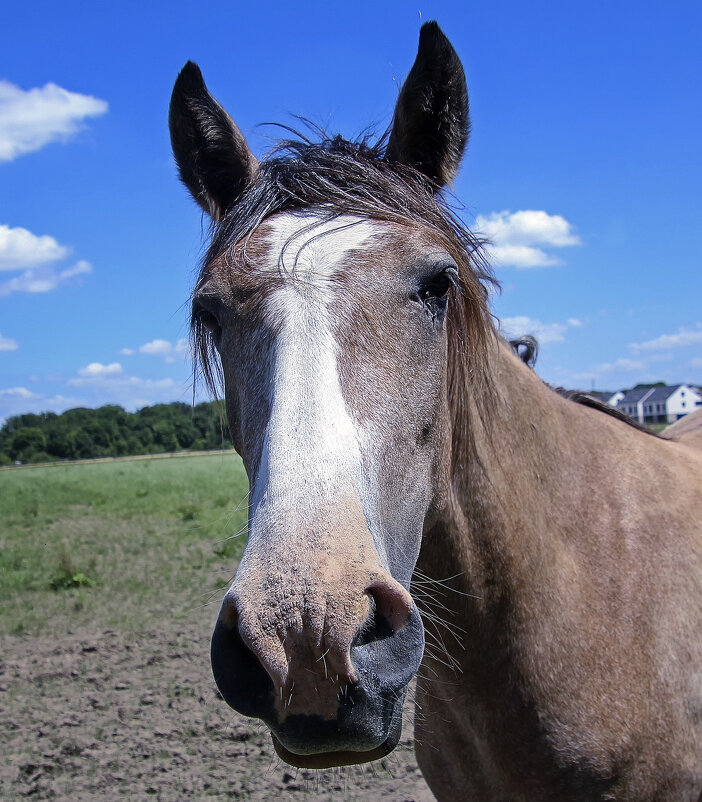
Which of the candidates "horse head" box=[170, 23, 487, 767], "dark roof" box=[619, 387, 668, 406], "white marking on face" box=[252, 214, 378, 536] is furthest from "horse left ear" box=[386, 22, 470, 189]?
"dark roof" box=[619, 387, 668, 406]

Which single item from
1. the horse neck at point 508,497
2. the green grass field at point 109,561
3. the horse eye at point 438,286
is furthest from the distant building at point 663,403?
the horse eye at point 438,286

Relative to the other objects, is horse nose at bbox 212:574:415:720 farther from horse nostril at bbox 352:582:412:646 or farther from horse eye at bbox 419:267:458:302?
horse eye at bbox 419:267:458:302

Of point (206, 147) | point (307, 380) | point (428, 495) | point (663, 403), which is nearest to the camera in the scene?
point (307, 380)

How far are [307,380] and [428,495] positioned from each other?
615mm

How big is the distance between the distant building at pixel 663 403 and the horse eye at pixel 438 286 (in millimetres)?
73265

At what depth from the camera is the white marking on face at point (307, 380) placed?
1492mm

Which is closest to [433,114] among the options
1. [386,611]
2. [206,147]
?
[206,147]

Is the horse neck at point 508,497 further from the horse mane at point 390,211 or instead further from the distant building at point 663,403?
the distant building at point 663,403

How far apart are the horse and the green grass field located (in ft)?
4.58

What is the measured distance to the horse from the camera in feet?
4.66


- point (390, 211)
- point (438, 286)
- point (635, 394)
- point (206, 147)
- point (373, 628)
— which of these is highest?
point (635, 394)

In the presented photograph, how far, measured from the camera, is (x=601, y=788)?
2.16 m

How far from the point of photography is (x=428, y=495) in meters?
2.03

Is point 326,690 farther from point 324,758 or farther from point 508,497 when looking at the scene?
point 508,497
